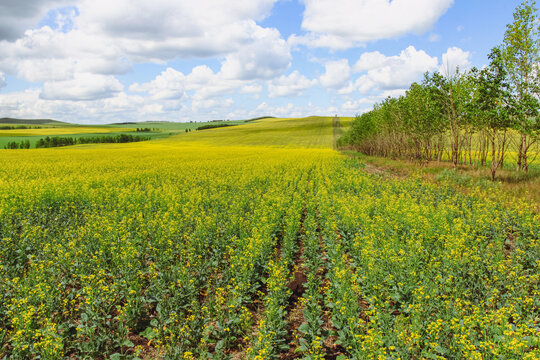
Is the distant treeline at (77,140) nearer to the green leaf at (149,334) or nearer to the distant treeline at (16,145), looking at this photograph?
the distant treeline at (16,145)

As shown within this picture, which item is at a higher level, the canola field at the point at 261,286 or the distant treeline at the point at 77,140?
the distant treeline at the point at 77,140

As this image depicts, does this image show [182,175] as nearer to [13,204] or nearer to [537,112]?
[13,204]

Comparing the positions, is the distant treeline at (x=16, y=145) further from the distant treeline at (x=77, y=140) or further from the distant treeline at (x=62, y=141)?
the distant treeline at (x=77, y=140)

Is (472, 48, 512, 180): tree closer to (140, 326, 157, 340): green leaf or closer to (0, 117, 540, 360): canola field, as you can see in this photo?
(0, 117, 540, 360): canola field

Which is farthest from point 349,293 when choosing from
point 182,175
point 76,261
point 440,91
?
point 440,91

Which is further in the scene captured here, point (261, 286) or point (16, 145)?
point (16, 145)

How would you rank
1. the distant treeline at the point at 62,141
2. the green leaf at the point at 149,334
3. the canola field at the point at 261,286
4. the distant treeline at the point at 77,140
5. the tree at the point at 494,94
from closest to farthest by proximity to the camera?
the canola field at the point at 261,286, the green leaf at the point at 149,334, the tree at the point at 494,94, the distant treeline at the point at 62,141, the distant treeline at the point at 77,140

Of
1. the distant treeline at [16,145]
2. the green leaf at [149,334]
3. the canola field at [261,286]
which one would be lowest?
the green leaf at [149,334]

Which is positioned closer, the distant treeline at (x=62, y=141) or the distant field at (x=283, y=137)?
the distant treeline at (x=62, y=141)

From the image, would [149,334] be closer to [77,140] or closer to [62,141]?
[62,141]

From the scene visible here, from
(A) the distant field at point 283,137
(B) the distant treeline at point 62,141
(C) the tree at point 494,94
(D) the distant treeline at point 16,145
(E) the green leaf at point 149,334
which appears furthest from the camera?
(A) the distant field at point 283,137

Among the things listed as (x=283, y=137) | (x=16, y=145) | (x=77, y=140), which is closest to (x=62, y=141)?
(x=77, y=140)

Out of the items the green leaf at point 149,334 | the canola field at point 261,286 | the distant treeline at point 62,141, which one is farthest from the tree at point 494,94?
the distant treeline at point 62,141

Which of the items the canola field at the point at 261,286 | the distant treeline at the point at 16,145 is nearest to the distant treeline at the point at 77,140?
the distant treeline at the point at 16,145
